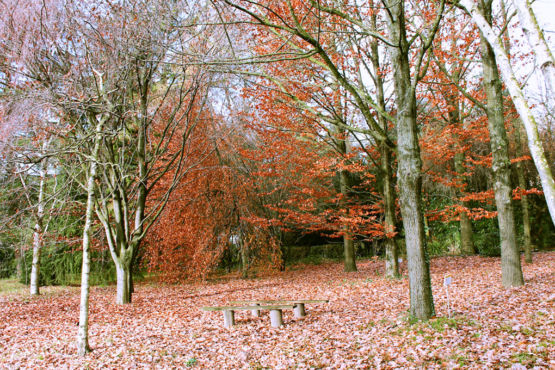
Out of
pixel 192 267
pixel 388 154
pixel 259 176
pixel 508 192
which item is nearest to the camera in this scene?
pixel 508 192

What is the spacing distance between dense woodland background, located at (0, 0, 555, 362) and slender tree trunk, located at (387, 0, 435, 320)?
0.06 ft

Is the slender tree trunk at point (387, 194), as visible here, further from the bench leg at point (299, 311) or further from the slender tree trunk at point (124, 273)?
the slender tree trunk at point (124, 273)

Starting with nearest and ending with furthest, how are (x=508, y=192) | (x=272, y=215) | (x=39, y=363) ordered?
(x=39, y=363) → (x=508, y=192) → (x=272, y=215)

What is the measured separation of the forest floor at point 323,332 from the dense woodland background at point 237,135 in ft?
1.94

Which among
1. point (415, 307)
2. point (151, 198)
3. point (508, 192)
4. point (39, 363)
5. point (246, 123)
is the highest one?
point (246, 123)

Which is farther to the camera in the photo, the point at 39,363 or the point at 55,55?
the point at 55,55

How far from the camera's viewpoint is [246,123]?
11.4m

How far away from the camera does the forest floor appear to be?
3.75m

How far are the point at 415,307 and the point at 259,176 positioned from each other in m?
7.90

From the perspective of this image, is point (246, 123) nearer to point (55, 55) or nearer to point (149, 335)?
point (55, 55)

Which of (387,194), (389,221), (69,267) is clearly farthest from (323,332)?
(69,267)

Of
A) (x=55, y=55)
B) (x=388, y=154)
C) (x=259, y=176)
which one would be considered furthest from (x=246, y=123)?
(x=55, y=55)

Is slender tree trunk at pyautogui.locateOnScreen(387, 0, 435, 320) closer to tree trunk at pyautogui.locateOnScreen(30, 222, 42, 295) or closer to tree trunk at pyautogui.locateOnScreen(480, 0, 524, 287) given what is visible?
tree trunk at pyautogui.locateOnScreen(480, 0, 524, 287)

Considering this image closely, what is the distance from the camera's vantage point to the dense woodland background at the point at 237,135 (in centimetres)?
564
